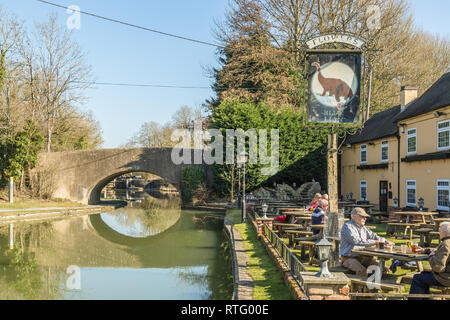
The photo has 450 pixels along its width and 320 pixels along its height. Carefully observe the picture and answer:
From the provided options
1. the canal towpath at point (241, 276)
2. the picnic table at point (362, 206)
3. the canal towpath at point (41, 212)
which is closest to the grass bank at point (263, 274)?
the canal towpath at point (241, 276)

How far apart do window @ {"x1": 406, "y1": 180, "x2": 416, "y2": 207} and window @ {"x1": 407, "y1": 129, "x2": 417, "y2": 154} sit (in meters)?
1.52

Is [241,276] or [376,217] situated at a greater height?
[376,217]

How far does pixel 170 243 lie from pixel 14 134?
18.8 m

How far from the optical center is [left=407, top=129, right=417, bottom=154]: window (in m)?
19.4

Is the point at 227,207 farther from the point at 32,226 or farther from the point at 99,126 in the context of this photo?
the point at 99,126

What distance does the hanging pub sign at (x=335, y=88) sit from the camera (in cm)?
1020

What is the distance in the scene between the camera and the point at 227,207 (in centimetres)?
2903

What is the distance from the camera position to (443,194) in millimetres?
17000

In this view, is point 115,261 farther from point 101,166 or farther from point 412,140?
point 101,166

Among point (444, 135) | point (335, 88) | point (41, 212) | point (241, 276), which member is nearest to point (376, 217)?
point (444, 135)

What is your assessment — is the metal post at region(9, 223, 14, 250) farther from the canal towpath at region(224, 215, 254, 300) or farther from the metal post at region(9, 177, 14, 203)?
the canal towpath at region(224, 215, 254, 300)

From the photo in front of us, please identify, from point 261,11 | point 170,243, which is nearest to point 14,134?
point 170,243

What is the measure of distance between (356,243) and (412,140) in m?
14.4

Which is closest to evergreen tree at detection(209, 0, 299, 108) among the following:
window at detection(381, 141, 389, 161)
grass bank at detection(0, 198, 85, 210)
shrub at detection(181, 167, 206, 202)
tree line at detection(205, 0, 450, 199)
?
tree line at detection(205, 0, 450, 199)
